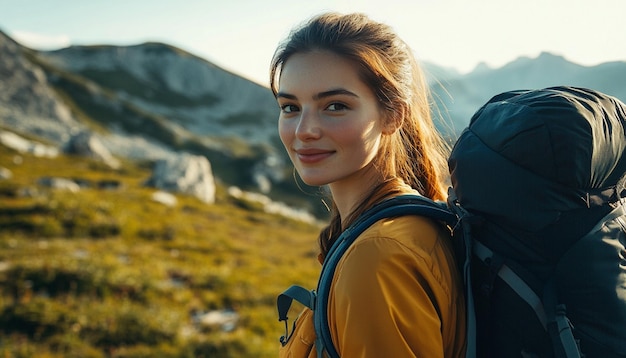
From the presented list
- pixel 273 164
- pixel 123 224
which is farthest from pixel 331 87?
pixel 273 164

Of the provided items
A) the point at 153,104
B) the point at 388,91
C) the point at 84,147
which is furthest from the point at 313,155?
the point at 153,104

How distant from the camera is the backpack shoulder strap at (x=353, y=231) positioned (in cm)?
221

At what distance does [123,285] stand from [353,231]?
34.5 feet

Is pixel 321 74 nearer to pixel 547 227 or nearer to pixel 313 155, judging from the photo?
pixel 313 155

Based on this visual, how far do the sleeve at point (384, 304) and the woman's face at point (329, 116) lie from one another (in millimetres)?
889

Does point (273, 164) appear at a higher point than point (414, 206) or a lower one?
lower

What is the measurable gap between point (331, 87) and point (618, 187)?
5.18 feet

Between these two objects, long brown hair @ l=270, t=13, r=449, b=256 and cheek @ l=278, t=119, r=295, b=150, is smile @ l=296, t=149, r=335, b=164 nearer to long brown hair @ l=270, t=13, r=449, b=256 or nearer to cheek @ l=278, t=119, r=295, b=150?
cheek @ l=278, t=119, r=295, b=150

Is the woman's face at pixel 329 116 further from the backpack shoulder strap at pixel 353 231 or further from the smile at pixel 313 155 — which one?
the backpack shoulder strap at pixel 353 231

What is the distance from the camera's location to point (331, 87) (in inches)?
→ 110

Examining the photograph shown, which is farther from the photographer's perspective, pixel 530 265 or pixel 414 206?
pixel 414 206

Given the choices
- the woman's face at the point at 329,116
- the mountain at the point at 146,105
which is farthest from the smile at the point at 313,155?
the mountain at the point at 146,105

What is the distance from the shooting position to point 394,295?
1983 millimetres

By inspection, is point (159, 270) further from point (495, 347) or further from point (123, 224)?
point (495, 347)
